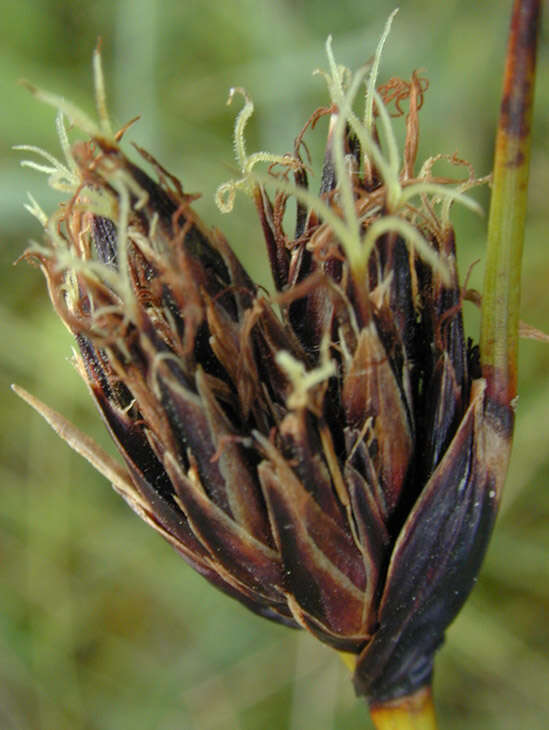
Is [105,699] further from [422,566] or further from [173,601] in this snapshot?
[422,566]

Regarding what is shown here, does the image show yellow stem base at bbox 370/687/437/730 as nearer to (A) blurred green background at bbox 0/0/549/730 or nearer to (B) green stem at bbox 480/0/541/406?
(B) green stem at bbox 480/0/541/406

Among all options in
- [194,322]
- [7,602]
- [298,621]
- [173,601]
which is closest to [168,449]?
[194,322]

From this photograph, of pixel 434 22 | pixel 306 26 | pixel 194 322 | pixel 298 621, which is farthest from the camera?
pixel 306 26

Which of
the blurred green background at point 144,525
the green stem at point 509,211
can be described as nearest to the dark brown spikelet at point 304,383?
the green stem at point 509,211

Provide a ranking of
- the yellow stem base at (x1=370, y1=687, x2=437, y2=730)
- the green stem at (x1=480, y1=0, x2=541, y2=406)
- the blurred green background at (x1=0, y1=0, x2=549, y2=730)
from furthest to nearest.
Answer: the blurred green background at (x1=0, y1=0, x2=549, y2=730)
the yellow stem base at (x1=370, y1=687, x2=437, y2=730)
the green stem at (x1=480, y1=0, x2=541, y2=406)

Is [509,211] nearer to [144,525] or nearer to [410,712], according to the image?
[410,712]

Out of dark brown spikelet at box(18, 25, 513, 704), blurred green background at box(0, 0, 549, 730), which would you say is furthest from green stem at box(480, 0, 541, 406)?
blurred green background at box(0, 0, 549, 730)

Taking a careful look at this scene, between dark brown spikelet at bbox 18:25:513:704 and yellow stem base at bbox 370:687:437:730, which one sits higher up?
dark brown spikelet at bbox 18:25:513:704

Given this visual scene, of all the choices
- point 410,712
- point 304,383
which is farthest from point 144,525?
point 304,383
